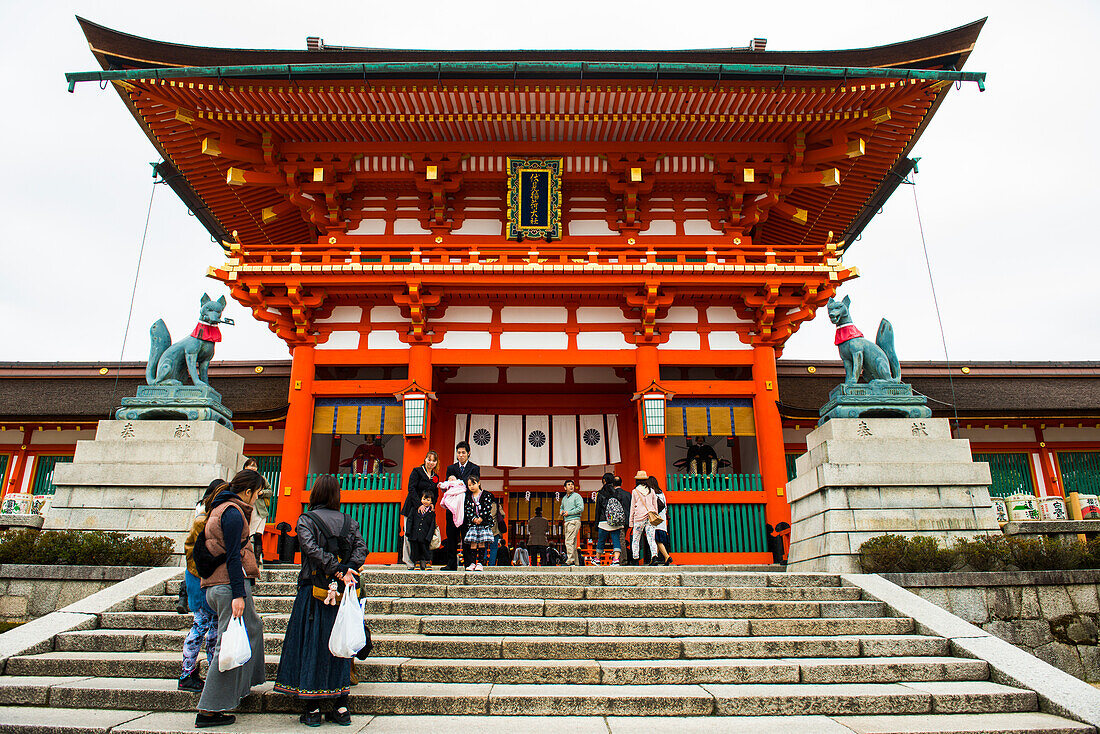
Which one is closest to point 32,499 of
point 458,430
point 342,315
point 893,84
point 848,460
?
point 342,315

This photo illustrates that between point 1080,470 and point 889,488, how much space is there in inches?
348

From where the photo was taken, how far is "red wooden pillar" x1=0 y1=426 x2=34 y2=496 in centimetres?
1466

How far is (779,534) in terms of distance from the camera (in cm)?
1127

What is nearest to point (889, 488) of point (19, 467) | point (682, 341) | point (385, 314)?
point (682, 341)

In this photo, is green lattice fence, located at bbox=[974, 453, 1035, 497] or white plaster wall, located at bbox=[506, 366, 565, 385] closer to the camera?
green lattice fence, located at bbox=[974, 453, 1035, 497]

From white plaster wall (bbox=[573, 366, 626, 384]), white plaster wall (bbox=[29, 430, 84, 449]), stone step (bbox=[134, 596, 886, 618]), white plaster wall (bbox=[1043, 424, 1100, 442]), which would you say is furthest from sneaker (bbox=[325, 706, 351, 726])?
white plaster wall (bbox=[1043, 424, 1100, 442])

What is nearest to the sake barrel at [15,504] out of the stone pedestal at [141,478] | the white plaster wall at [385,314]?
the stone pedestal at [141,478]

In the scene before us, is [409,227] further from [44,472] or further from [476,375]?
[44,472]

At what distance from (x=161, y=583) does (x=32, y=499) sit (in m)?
8.60

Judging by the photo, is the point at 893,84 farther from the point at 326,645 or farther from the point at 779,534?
the point at 326,645

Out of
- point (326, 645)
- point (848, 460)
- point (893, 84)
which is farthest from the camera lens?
point (893, 84)

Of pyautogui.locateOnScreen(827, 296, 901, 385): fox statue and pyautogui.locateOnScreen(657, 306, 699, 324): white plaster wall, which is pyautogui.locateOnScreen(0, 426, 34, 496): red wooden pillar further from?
pyautogui.locateOnScreen(827, 296, 901, 385): fox statue

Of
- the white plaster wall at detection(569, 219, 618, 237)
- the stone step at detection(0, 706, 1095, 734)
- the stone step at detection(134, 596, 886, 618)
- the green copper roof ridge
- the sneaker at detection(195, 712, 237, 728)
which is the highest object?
the green copper roof ridge

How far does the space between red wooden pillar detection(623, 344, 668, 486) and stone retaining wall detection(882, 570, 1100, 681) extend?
468 centimetres
